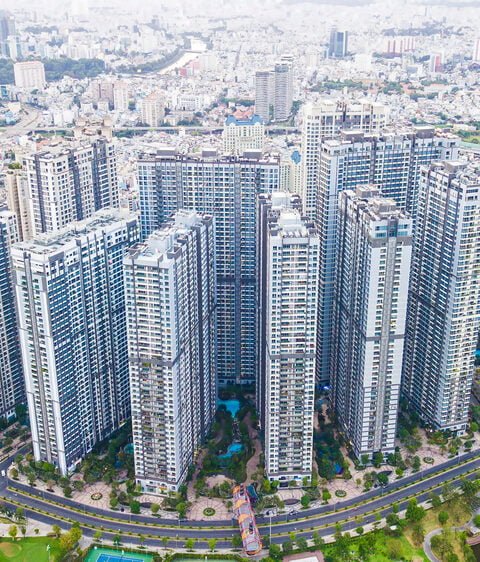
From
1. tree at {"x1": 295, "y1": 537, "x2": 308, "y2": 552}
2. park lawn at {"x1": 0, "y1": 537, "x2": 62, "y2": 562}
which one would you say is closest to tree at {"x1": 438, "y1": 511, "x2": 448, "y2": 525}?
tree at {"x1": 295, "y1": 537, "x2": 308, "y2": 552}

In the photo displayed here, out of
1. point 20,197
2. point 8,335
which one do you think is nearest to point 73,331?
point 8,335

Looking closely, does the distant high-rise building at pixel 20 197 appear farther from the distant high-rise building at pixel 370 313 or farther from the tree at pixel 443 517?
the tree at pixel 443 517

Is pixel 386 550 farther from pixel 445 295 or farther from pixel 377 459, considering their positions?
pixel 445 295

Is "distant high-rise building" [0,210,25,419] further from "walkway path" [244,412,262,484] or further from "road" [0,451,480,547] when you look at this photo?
"walkway path" [244,412,262,484]

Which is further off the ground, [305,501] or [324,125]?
[324,125]

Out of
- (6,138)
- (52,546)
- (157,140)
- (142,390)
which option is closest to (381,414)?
(142,390)

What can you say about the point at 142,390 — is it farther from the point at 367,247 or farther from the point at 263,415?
the point at 367,247
